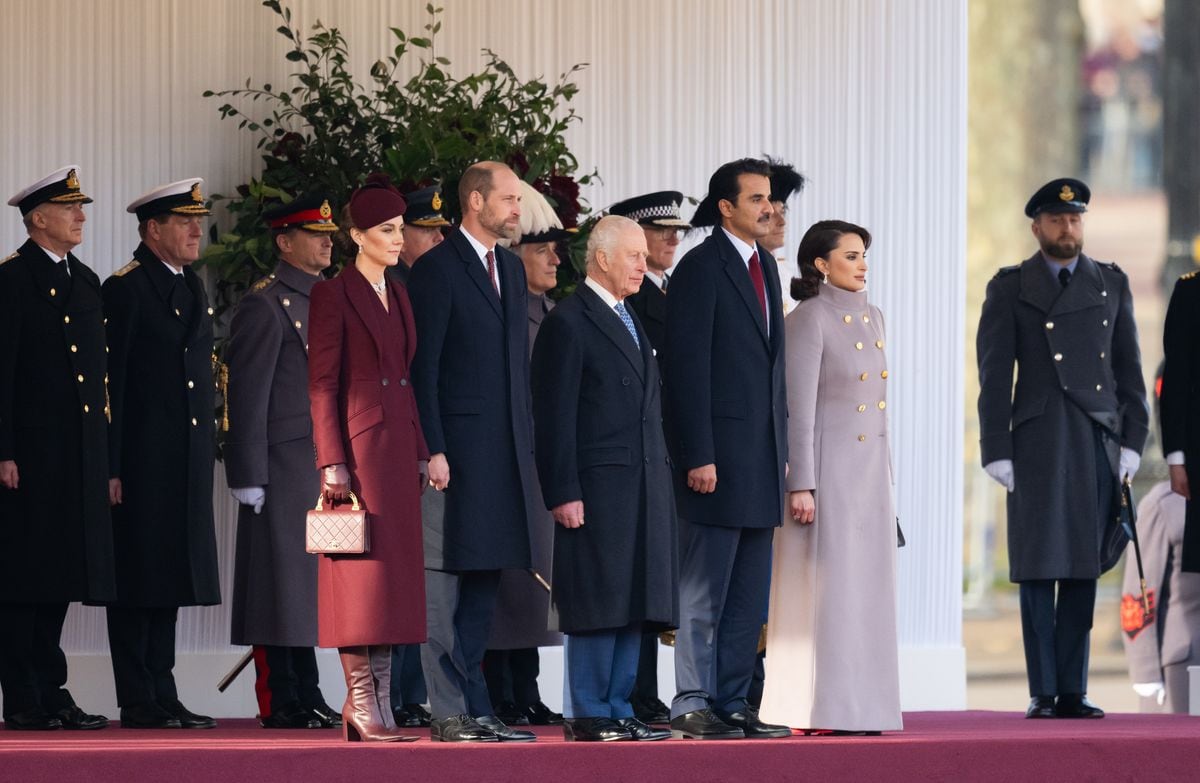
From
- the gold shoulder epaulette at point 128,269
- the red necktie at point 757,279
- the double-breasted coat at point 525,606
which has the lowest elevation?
the double-breasted coat at point 525,606

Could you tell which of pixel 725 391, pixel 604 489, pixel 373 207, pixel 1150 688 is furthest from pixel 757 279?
pixel 1150 688

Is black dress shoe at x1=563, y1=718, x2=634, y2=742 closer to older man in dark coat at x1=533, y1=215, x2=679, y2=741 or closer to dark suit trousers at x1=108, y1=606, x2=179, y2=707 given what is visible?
older man in dark coat at x1=533, y1=215, x2=679, y2=741

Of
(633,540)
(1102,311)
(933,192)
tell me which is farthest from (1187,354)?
(633,540)

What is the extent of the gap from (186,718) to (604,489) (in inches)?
75.4

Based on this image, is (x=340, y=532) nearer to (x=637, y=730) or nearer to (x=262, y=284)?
(x=637, y=730)

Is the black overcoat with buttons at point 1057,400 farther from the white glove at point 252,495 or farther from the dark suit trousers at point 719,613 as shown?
the white glove at point 252,495

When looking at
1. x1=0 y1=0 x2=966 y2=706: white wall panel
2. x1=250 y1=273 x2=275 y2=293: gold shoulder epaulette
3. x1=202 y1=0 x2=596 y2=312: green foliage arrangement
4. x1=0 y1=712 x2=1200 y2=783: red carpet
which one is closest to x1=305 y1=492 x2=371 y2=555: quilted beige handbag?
x1=0 y1=712 x2=1200 y2=783: red carpet

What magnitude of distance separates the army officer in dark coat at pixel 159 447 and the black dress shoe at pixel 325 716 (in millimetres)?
338

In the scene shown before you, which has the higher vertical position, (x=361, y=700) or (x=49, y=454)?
(x=49, y=454)

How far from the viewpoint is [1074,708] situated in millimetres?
7910

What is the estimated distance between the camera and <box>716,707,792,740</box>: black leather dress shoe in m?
6.54

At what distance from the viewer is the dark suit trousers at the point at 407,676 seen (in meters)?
7.58

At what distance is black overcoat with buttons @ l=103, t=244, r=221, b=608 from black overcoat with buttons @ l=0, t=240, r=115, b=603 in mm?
170

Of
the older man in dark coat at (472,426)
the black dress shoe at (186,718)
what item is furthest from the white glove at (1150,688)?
the older man in dark coat at (472,426)
